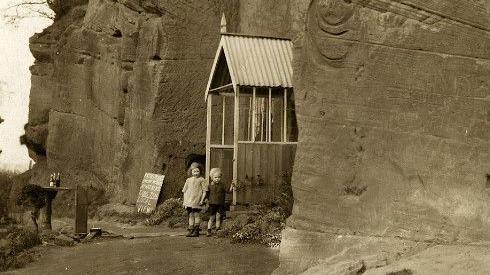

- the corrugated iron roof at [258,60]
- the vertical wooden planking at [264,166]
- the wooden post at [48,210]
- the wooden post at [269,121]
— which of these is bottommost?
the wooden post at [48,210]

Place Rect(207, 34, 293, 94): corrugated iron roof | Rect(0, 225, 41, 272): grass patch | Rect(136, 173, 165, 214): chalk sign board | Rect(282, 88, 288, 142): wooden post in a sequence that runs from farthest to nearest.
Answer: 1. Rect(136, 173, 165, 214): chalk sign board
2. Rect(282, 88, 288, 142): wooden post
3. Rect(207, 34, 293, 94): corrugated iron roof
4. Rect(0, 225, 41, 272): grass patch

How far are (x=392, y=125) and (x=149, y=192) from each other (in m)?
14.7

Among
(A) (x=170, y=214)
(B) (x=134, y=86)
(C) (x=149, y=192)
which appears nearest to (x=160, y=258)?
→ (A) (x=170, y=214)

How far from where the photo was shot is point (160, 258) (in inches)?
489

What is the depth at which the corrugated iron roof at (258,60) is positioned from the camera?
1677cm

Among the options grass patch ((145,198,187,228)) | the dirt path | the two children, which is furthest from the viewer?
grass patch ((145,198,187,228))

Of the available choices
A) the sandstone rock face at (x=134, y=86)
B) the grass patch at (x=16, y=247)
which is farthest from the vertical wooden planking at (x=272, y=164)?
the grass patch at (x=16, y=247)

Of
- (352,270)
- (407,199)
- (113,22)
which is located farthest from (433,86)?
(113,22)

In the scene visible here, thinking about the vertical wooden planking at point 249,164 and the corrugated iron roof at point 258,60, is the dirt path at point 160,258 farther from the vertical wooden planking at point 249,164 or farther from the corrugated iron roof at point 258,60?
the corrugated iron roof at point 258,60

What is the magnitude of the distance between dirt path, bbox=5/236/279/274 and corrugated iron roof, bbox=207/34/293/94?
144 inches

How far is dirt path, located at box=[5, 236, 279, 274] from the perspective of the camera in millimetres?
11555

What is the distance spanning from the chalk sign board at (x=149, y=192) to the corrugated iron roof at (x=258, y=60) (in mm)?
4536

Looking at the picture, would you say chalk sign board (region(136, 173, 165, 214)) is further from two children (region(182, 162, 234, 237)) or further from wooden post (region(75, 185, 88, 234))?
two children (region(182, 162, 234, 237))

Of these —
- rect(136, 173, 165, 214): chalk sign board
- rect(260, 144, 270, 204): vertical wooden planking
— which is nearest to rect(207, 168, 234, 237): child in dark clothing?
rect(260, 144, 270, 204): vertical wooden planking
